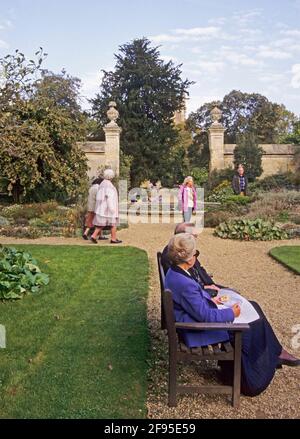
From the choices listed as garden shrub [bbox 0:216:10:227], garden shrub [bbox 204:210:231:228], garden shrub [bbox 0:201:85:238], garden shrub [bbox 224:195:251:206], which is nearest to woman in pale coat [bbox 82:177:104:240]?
garden shrub [bbox 0:201:85:238]

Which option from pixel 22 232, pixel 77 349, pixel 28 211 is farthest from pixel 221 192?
pixel 77 349

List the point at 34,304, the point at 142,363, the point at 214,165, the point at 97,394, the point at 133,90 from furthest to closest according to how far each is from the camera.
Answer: the point at 133,90, the point at 214,165, the point at 34,304, the point at 142,363, the point at 97,394

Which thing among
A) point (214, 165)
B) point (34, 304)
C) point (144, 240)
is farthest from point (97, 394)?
point (214, 165)

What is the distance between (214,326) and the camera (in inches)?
123

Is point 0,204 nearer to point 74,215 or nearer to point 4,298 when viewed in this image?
point 74,215

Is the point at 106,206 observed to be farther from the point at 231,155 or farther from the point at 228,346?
the point at 231,155

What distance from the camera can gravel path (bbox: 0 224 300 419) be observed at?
3.25 metres

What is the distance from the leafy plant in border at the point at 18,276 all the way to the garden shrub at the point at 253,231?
620cm

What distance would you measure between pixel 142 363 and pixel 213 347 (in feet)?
2.59

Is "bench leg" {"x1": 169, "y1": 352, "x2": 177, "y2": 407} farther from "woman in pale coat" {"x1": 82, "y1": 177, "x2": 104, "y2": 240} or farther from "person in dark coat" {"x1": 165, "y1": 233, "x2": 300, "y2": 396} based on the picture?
"woman in pale coat" {"x1": 82, "y1": 177, "x2": 104, "y2": 240}

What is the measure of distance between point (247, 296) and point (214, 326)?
328 centimetres

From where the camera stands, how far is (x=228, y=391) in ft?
10.9

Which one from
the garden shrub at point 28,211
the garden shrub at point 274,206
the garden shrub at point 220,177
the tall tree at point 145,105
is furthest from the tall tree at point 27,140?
the tall tree at point 145,105

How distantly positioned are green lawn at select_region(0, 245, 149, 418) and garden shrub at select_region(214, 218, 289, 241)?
4.86 meters
